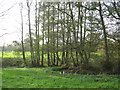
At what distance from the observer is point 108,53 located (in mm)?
9141

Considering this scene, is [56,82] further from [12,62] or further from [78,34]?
[12,62]

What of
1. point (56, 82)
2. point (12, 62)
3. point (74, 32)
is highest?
point (74, 32)

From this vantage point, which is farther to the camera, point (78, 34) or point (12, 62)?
point (12, 62)

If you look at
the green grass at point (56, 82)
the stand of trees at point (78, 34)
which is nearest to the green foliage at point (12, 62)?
the stand of trees at point (78, 34)

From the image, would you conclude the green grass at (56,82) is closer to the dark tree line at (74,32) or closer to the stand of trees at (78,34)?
the stand of trees at (78,34)

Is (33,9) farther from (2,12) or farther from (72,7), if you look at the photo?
(2,12)

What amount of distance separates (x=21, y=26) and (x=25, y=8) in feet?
6.32

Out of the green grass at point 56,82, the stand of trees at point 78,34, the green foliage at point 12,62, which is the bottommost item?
the green grass at point 56,82

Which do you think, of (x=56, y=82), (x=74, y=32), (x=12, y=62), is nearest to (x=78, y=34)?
(x=74, y=32)

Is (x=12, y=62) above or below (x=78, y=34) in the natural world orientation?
below

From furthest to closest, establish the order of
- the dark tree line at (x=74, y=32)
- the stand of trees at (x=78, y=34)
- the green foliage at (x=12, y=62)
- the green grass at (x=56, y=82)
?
the green foliage at (x=12, y=62), the dark tree line at (x=74, y=32), the stand of trees at (x=78, y=34), the green grass at (x=56, y=82)

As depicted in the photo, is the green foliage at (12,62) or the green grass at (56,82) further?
the green foliage at (12,62)

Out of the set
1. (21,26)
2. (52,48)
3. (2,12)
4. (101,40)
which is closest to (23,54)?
(21,26)

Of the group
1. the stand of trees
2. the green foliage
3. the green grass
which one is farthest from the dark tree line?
the green grass
